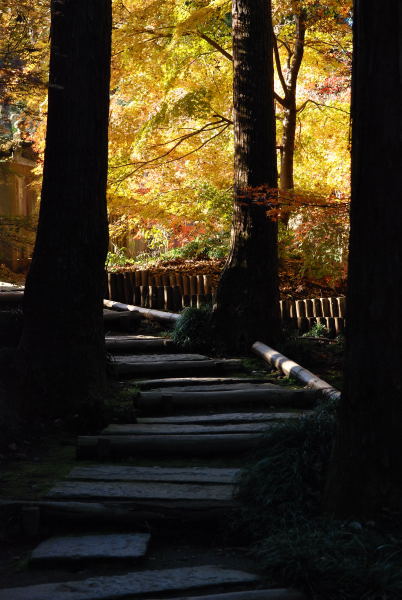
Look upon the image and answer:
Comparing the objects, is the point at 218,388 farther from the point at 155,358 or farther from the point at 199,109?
the point at 199,109

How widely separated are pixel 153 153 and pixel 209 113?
1488 millimetres

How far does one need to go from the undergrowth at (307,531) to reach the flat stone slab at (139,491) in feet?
0.67

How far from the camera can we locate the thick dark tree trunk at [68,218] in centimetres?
689

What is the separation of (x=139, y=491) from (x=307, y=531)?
4.38ft

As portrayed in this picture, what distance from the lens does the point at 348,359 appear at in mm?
4062

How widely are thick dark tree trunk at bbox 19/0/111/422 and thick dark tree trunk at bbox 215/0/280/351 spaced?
2.83 metres

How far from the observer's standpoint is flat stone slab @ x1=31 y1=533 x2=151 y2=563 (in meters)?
4.05

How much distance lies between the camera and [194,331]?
31.5 feet

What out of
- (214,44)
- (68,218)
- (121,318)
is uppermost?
(214,44)

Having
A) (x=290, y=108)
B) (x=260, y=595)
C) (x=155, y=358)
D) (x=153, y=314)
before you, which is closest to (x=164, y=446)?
(x=260, y=595)

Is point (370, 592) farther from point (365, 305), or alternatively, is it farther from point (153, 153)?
point (153, 153)

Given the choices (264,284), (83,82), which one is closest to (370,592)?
(83,82)

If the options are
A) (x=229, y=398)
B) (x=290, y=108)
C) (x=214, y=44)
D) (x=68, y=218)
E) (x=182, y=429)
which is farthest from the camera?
(x=290, y=108)

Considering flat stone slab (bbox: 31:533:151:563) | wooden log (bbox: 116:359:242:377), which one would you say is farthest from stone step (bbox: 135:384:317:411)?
flat stone slab (bbox: 31:533:151:563)
